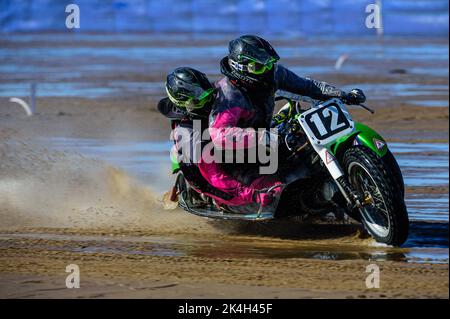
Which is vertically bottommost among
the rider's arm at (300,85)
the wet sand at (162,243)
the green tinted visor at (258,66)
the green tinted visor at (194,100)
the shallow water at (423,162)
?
the wet sand at (162,243)

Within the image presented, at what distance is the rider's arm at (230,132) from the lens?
884 cm

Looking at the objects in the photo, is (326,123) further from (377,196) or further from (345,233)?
(345,233)

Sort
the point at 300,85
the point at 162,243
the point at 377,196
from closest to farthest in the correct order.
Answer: the point at 377,196
the point at 162,243
the point at 300,85

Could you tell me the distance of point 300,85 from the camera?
9414mm

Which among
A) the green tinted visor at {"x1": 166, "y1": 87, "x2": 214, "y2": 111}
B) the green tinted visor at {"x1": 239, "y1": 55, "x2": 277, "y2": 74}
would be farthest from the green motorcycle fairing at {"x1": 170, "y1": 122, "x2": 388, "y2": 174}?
the green tinted visor at {"x1": 166, "y1": 87, "x2": 214, "y2": 111}

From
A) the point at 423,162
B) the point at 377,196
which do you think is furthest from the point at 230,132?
the point at 423,162

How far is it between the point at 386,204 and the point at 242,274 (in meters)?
1.28

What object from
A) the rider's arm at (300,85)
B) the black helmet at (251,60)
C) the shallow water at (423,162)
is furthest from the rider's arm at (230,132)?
the shallow water at (423,162)

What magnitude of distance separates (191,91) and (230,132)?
1.95ft

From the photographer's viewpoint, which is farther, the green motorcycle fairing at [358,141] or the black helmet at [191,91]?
the black helmet at [191,91]

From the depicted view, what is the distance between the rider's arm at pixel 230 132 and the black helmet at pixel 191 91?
1.08 feet

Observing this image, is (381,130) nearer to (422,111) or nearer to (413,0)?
(422,111)

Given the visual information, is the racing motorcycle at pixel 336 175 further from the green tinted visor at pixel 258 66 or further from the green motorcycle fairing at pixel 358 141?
the green tinted visor at pixel 258 66

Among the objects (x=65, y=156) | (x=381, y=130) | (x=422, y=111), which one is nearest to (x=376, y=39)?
(x=422, y=111)
